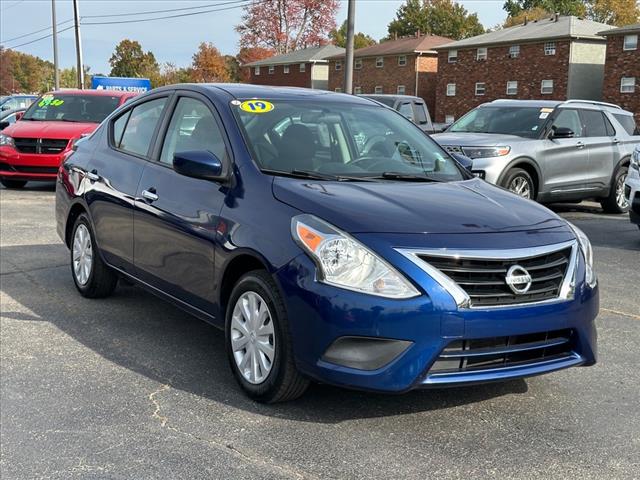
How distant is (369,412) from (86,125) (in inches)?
451

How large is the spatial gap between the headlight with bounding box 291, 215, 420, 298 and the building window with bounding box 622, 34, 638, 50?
132ft

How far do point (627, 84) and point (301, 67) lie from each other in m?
30.1

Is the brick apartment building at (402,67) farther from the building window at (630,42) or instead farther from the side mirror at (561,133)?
the side mirror at (561,133)

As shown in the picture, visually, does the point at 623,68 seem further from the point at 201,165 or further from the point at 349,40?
the point at 201,165

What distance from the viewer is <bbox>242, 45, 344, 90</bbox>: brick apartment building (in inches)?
2452

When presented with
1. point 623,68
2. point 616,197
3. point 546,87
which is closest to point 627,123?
point 616,197

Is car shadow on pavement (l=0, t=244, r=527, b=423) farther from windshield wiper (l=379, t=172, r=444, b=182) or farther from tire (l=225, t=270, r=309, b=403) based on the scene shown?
windshield wiper (l=379, t=172, r=444, b=182)

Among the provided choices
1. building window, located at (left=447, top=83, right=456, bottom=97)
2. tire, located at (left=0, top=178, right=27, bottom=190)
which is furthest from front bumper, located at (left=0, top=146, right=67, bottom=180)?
building window, located at (left=447, top=83, right=456, bottom=97)

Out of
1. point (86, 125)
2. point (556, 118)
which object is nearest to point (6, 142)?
point (86, 125)

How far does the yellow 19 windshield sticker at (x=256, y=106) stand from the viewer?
474 centimetres

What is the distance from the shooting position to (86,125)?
1405 cm

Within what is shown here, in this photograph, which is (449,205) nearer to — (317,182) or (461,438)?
(317,182)

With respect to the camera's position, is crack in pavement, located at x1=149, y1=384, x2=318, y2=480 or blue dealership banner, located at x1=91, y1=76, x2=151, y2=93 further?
blue dealership banner, located at x1=91, y1=76, x2=151, y2=93

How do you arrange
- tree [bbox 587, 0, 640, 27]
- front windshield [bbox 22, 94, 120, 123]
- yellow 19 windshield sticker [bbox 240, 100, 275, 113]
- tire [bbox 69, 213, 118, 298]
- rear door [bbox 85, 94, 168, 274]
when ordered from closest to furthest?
yellow 19 windshield sticker [bbox 240, 100, 275, 113], rear door [bbox 85, 94, 168, 274], tire [bbox 69, 213, 118, 298], front windshield [bbox 22, 94, 120, 123], tree [bbox 587, 0, 640, 27]
